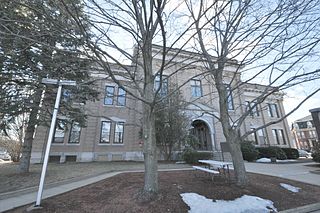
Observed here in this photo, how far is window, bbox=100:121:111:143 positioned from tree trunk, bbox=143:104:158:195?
43.0ft

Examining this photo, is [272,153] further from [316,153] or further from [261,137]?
[261,137]

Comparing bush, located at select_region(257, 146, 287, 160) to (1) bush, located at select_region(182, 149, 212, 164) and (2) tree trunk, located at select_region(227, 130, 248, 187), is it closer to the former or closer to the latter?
(1) bush, located at select_region(182, 149, 212, 164)

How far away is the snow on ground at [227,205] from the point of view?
4359 mm

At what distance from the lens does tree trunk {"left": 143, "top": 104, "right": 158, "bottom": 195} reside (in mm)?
4777

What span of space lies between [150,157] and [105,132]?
13.5 m

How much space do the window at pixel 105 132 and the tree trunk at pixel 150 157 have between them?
43.0ft

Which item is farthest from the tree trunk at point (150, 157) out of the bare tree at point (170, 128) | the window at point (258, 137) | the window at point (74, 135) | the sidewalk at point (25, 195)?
the window at point (258, 137)

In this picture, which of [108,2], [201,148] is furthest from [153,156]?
[201,148]

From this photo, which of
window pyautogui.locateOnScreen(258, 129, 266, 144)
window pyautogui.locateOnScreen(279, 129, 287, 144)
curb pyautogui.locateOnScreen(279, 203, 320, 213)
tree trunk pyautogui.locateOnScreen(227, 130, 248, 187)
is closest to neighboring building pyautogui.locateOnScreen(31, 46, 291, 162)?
window pyautogui.locateOnScreen(258, 129, 266, 144)

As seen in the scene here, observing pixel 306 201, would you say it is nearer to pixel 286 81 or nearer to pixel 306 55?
pixel 286 81

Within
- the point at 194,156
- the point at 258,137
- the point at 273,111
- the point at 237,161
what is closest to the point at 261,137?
the point at 258,137

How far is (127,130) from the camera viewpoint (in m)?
18.0

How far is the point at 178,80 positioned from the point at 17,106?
47.9 ft

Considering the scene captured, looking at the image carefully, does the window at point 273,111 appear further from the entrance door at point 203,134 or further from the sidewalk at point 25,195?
the sidewalk at point 25,195
